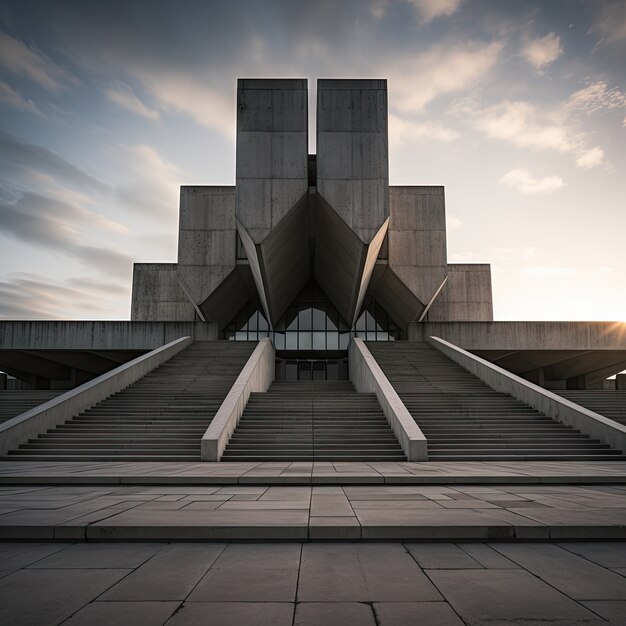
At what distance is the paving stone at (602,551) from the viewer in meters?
3.91

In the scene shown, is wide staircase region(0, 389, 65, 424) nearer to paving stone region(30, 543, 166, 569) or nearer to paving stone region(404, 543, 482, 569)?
paving stone region(30, 543, 166, 569)

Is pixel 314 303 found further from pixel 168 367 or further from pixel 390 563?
pixel 390 563

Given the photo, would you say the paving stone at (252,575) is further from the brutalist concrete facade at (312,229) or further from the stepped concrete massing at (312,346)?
the brutalist concrete facade at (312,229)

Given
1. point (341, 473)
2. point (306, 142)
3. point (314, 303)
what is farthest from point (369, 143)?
point (341, 473)

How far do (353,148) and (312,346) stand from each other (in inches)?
524

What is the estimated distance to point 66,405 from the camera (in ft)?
43.4

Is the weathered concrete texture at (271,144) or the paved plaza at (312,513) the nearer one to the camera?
the paved plaza at (312,513)

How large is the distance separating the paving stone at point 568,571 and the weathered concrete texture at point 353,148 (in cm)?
1935

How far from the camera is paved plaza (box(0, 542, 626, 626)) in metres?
2.89

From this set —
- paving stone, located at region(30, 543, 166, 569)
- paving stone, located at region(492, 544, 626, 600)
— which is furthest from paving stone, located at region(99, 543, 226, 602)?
paving stone, located at region(492, 544, 626, 600)

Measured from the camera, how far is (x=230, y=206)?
30.1 metres

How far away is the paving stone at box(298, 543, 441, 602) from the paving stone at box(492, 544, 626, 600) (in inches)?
34.4

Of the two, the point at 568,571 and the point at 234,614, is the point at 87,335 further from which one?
the point at 568,571

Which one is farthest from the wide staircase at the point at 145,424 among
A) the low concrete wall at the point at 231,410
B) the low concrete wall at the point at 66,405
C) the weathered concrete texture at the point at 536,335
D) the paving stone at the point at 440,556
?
the weathered concrete texture at the point at 536,335
